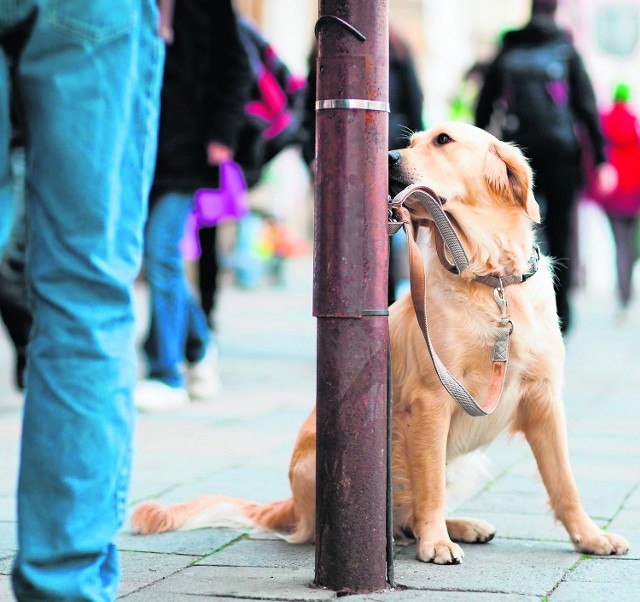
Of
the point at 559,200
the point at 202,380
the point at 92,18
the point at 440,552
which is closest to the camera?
the point at 92,18

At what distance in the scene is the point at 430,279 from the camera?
331cm

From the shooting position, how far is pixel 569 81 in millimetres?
7711

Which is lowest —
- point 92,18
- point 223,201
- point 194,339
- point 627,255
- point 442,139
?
point 194,339

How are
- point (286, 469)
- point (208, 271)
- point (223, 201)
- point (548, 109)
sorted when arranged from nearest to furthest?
point (286, 469), point (548, 109), point (208, 271), point (223, 201)

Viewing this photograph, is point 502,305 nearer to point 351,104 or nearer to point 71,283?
point 351,104

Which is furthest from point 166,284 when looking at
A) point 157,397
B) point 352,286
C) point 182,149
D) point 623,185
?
point 623,185

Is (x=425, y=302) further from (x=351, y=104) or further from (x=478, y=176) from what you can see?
(x=351, y=104)

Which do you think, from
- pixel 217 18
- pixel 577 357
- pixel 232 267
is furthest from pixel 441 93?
pixel 217 18

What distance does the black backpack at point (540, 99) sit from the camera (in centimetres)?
752

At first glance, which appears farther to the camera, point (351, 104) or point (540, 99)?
point (540, 99)

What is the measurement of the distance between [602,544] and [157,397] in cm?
318

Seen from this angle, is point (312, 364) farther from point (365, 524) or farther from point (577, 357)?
point (365, 524)

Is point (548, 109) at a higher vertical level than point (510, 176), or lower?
higher

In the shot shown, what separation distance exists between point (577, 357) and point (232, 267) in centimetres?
888
